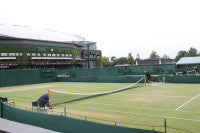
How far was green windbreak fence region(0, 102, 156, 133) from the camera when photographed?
6.05 metres

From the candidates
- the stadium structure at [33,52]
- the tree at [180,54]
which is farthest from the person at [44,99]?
the tree at [180,54]

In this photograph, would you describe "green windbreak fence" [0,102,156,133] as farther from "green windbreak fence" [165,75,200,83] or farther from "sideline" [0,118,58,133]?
"green windbreak fence" [165,75,200,83]

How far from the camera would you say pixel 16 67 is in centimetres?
6431

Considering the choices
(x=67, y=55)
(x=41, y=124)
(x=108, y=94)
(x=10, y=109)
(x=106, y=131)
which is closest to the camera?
(x=106, y=131)

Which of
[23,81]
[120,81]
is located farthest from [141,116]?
[23,81]

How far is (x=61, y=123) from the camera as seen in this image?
746 centimetres

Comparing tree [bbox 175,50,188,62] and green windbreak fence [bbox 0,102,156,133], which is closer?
green windbreak fence [bbox 0,102,156,133]

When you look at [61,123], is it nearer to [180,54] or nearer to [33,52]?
[33,52]

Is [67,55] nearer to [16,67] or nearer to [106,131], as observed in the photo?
[16,67]

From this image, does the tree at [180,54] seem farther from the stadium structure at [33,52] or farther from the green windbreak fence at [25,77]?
the green windbreak fence at [25,77]

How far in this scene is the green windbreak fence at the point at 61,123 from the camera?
6054 mm

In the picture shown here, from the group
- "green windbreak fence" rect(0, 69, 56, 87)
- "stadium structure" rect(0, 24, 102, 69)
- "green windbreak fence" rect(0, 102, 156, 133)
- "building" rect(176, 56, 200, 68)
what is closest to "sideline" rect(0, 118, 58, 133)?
"green windbreak fence" rect(0, 102, 156, 133)

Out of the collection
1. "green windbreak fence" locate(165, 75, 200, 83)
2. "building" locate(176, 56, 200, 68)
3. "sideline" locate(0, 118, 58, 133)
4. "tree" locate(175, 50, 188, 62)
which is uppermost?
"tree" locate(175, 50, 188, 62)

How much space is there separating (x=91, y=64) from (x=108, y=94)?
2869 inches
